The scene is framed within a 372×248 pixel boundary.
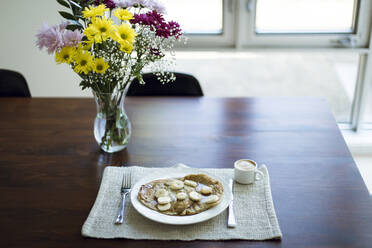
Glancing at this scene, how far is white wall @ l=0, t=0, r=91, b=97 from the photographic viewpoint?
2.80 metres

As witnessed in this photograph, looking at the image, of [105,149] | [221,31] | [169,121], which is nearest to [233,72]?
[221,31]

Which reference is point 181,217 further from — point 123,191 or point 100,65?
point 100,65

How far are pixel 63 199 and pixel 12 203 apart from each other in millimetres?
145

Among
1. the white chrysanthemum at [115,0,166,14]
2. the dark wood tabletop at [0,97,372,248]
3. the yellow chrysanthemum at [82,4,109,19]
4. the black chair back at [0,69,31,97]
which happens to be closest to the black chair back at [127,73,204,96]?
the dark wood tabletop at [0,97,372,248]

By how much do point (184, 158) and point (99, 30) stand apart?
53 cm

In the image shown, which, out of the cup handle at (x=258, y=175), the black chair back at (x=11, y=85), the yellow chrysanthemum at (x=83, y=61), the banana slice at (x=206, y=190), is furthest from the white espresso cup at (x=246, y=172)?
the black chair back at (x=11, y=85)

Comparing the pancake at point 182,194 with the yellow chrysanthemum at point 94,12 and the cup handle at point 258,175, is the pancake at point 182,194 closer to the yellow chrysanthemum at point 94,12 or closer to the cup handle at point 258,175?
the cup handle at point 258,175

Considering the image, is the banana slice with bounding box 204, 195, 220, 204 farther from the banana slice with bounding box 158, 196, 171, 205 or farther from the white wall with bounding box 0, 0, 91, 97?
the white wall with bounding box 0, 0, 91, 97

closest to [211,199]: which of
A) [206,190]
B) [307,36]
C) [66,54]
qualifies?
[206,190]

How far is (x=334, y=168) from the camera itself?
1425mm

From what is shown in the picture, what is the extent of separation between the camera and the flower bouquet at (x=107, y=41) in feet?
4.16

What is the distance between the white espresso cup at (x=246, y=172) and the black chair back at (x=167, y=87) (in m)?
0.88

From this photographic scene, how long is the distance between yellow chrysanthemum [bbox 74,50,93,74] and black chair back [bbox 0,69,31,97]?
3.57ft

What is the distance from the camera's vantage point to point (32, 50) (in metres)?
2.90
